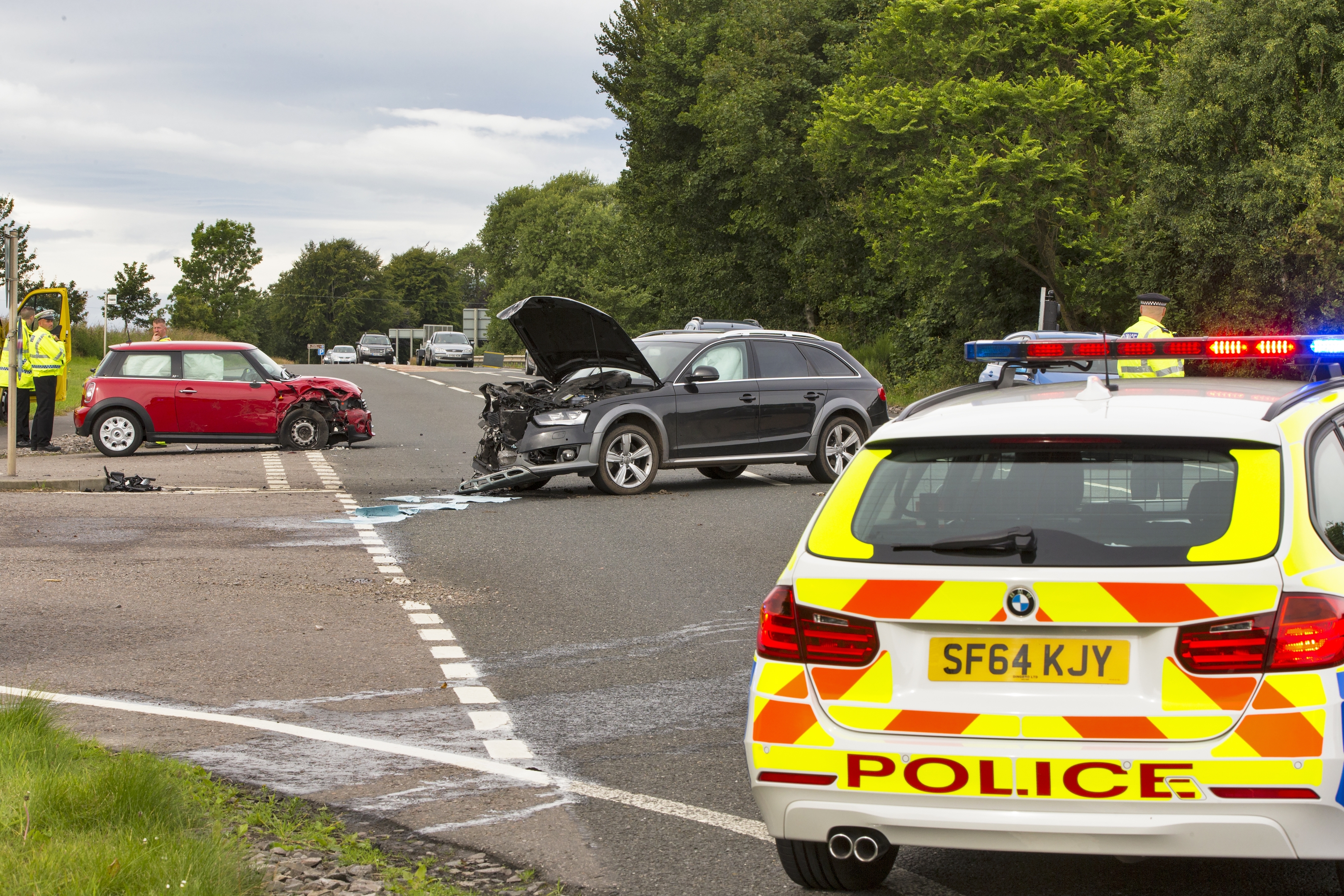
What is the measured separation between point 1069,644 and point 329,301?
14901cm

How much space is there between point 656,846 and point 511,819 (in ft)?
1.90

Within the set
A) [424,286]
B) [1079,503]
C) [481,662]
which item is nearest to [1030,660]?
[1079,503]

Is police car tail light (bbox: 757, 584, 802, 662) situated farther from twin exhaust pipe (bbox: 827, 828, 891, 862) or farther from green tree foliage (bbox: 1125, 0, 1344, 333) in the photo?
green tree foliage (bbox: 1125, 0, 1344, 333)

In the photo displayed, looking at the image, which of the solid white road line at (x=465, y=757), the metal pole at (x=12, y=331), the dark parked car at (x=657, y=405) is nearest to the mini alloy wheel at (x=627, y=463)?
the dark parked car at (x=657, y=405)

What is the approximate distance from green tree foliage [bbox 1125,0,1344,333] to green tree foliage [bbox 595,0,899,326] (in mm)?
17258

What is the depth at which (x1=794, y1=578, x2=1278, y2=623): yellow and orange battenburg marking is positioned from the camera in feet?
11.7

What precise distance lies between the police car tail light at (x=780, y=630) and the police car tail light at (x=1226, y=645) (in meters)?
0.97

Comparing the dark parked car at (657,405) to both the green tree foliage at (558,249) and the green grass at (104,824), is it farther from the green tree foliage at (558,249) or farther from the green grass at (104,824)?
the green tree foliage at (558,249)

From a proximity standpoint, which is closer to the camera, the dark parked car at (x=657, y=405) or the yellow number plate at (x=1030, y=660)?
the yellow number plate at (x=1030, y=660)

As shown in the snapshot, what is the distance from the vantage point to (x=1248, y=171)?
27.6 m

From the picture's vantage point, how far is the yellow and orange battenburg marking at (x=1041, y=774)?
353 centimetres

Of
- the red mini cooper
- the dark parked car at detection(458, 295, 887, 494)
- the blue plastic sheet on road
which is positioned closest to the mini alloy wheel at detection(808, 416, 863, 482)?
the dark parked car at detection(458, 295, 887, 494)

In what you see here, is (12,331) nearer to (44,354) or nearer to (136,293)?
(44,354)

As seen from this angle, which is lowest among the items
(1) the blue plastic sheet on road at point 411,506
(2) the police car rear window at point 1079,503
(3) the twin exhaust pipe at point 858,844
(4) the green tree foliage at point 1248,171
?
(1) the blue plastic sheet on road at point 411,506
